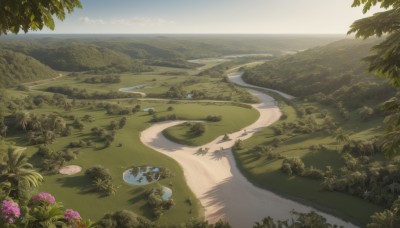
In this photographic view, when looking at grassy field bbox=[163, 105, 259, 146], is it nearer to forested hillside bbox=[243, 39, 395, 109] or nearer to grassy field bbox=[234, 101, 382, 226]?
grassy field bbox=[234, 101, 382, 226]

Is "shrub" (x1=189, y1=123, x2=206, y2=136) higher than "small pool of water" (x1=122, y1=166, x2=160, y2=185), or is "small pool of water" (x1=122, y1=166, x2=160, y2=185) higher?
"shrub" (x1=189, y1=123, x2=206, y2=136)

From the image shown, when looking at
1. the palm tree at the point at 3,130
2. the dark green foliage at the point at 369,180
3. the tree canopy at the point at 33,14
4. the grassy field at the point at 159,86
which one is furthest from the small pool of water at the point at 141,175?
the grassy field at the point at 159,86

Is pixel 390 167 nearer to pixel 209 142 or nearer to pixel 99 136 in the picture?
pixel 209 142

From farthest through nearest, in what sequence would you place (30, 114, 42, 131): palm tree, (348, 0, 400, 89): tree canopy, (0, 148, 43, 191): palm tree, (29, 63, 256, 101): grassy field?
1. (29, 63, 256, 101): grassy field
2. (30, 114, 42, 131): palm tree
3. (0, 148, 43, 191): palm tree
4. (348, 0, 400, 89): tree canopy

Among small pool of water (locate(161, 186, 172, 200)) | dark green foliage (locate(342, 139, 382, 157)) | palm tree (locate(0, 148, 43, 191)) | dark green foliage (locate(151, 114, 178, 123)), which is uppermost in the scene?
palm tree (locate(0, 148, 43, 191))

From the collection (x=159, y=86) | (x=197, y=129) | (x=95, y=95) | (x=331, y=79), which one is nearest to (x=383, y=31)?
(x=197, y=129)

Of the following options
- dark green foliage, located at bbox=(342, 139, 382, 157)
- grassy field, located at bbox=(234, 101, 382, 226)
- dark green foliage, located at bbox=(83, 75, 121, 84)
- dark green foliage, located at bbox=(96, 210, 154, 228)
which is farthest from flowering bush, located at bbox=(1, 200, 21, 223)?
dark green foliage, located at bbox=(83, 75, 121, 84)

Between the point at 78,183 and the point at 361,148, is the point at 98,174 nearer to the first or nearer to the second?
the point at 78,183

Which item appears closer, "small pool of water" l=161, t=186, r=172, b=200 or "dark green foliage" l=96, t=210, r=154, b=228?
"dark green foliage" l=96, t=210, r=154, b=228
